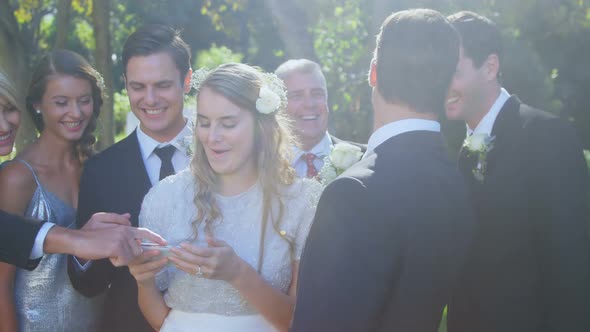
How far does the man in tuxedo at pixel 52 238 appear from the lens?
2982 mm

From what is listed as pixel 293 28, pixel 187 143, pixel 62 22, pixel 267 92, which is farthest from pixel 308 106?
pixel 293 28

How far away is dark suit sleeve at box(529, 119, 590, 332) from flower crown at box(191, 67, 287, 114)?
128 centimetres

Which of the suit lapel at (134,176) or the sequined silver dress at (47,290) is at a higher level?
the suit lapel at (134,176)

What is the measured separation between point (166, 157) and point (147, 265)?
3.23ft

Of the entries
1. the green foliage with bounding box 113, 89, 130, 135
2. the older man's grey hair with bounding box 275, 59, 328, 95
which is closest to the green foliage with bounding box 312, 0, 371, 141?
the older man's grey hair with bounding box 275, 59, 328, 95

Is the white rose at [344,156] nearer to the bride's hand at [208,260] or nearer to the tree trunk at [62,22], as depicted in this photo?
the bride's hand at [208,260]

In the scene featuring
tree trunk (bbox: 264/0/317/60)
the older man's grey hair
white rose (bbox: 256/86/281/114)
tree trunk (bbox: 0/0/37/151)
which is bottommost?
white rose (bbox: 256/86/281/114)

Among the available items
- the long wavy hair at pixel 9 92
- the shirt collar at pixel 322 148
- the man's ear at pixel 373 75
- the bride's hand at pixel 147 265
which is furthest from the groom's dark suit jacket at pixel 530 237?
the long wavy hair at pixel 9 92

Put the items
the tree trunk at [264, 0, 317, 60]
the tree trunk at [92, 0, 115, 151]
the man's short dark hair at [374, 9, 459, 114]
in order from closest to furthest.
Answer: the man's short dark hair at [374, 9, 459, 114], the tree trunk at [92, 0, 115, 151], the tree trunk at [264, 0, 317, 60]

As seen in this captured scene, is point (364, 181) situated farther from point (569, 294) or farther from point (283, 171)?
point (569, 294)

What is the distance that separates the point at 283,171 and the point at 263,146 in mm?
Result: 161

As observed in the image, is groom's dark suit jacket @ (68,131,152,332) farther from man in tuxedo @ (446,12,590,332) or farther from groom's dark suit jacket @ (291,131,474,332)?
man in tuxedo @ (446,12,590,332)

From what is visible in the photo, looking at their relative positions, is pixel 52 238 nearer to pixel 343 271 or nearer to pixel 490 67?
pixel 343 271

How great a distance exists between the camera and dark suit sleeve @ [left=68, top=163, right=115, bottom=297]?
11.0 ft
